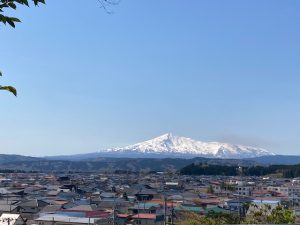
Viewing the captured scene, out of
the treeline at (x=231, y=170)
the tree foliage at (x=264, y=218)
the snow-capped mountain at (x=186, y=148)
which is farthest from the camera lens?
the snow-capped mountain at (x=186, y=148)

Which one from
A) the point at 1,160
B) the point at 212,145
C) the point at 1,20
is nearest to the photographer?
the point at 1,20

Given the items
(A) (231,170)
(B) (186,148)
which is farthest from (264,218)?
(B) (186,148)

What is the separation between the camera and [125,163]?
72000 millimetres

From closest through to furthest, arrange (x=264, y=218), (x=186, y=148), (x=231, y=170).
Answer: (x=264, y=218) < (x=231, y=170) < (x=186, y=148)

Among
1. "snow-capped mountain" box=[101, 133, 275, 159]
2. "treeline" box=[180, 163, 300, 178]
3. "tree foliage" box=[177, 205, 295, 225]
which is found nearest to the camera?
"tree foliage" box=[177, 205, 295, 225]

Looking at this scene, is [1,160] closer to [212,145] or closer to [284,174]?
[284,174]

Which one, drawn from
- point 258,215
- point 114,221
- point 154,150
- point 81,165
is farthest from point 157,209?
point 154,150

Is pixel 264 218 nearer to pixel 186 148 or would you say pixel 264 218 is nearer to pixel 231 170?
pixel 231 170

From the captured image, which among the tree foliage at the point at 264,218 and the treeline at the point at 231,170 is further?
the treeline at the point at 231,170

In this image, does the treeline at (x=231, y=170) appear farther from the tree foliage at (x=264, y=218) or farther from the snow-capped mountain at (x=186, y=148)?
the snow-capped mountain at (x=186, y=148)

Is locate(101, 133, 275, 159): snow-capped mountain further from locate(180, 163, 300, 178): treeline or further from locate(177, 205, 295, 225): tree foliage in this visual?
locate(177, 205, 295, 225): tree foliage

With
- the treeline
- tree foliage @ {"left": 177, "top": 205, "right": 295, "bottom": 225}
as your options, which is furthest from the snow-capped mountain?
tree foliage @ {"left": 177, "top": 205, "right": 295, "bottom": 225}

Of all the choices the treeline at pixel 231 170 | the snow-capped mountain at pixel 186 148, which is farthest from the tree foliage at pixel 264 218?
the snow-capped mountain at pixel 186 148

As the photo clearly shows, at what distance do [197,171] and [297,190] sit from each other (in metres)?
20.6
